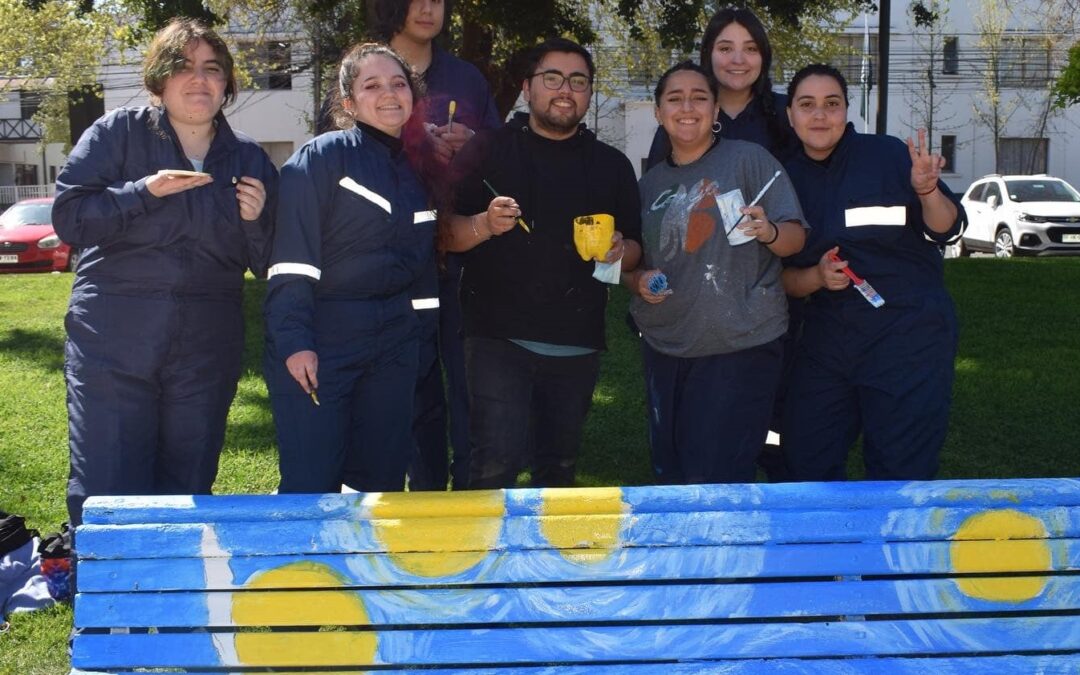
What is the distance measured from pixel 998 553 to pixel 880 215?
1404 millimetres

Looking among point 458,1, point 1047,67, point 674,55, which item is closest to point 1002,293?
point 458,1

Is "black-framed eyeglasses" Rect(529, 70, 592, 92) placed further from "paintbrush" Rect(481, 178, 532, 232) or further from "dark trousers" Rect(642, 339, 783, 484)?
"dark trousers" Rect(642, 339, 783, 484)

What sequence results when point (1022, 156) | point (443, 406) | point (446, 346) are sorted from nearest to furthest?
point (446, 346) < point (443, 406) < point (1022, 156)

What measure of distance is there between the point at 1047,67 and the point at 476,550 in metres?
42.3

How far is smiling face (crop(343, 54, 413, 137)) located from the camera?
377 centimetres

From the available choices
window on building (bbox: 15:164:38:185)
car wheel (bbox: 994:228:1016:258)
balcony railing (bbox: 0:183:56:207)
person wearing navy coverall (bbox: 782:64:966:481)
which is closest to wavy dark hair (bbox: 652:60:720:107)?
person wearing navy coverall (bbox: 782:64:966:481)

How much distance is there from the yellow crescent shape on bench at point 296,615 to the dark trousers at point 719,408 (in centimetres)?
157

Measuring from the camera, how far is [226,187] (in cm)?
371

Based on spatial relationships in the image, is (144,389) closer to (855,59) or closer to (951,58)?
(855,59)

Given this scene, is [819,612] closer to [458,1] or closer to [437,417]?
[437,417]

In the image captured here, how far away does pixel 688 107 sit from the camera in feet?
13.0

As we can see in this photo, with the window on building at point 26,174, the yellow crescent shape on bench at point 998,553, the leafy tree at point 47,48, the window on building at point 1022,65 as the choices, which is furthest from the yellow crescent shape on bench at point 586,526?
the window on building at point 26,174

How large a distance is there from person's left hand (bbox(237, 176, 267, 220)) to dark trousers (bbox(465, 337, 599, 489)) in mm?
908

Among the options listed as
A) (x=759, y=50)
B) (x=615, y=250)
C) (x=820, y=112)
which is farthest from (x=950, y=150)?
(x=615, y=250)
